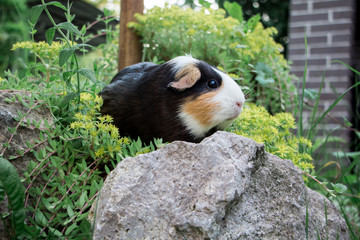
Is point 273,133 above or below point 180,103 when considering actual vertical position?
below

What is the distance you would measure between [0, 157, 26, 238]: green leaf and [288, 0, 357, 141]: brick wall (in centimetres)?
400

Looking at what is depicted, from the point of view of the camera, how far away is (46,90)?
5.52 feet

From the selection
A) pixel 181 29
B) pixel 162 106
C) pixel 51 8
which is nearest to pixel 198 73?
pixel 162 106

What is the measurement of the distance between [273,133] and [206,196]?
74cm

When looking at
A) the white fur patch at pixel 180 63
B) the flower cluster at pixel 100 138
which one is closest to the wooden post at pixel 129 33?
the white fur patch at pixel 180 63

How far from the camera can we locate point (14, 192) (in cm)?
117

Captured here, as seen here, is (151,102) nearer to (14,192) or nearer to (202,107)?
(202,107)

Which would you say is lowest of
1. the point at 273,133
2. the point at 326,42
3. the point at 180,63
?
the point at 273,133

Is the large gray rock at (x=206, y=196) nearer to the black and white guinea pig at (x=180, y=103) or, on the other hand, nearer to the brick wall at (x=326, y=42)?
the black and white guinea pig at (x=180, y=103)

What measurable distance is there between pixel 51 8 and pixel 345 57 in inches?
136

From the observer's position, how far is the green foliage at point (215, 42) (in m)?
2.79

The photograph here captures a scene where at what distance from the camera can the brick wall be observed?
453 cm

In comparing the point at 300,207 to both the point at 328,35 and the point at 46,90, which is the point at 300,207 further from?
the point at 328,35

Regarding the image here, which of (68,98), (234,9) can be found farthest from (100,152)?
(234,9)
